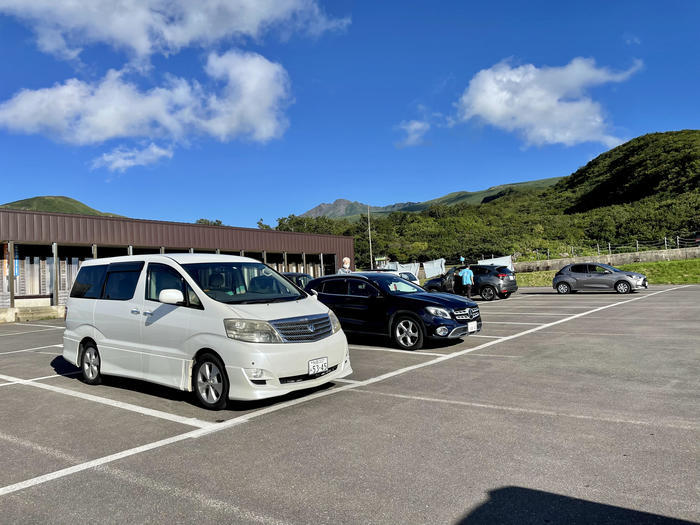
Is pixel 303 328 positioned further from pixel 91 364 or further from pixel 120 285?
pixel 91 364

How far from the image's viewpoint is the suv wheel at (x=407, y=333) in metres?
9.66

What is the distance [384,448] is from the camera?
434 cm

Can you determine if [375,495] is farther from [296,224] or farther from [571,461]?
[296,224]

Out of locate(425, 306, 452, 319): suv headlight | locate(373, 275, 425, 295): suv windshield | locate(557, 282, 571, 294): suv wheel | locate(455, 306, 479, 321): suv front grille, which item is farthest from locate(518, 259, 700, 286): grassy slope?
locate(425, 306, 452, 319): suv headlight

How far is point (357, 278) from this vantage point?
10914 millimetres

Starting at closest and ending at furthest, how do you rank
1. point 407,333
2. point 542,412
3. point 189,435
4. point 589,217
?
1. point 189,435
2. point 542,412
3. point 407,333
4. point 589,217

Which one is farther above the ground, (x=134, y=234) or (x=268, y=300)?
(x=134, y=234)

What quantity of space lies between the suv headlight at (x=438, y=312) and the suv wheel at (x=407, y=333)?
0.33 m

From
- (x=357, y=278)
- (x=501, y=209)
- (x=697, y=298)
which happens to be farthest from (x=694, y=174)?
(x=357, y=278)

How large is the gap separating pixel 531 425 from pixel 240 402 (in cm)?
336

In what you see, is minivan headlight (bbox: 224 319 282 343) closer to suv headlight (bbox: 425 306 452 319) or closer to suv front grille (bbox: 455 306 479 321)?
suv headlight (bbox: 425 306 452 319)

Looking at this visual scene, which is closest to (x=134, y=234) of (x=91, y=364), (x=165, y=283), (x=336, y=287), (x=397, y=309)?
(x=336, y=287)

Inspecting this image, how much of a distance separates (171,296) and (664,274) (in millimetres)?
30629

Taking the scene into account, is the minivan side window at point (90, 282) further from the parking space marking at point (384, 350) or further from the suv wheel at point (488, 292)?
the suv wheel at point (488, 292)
